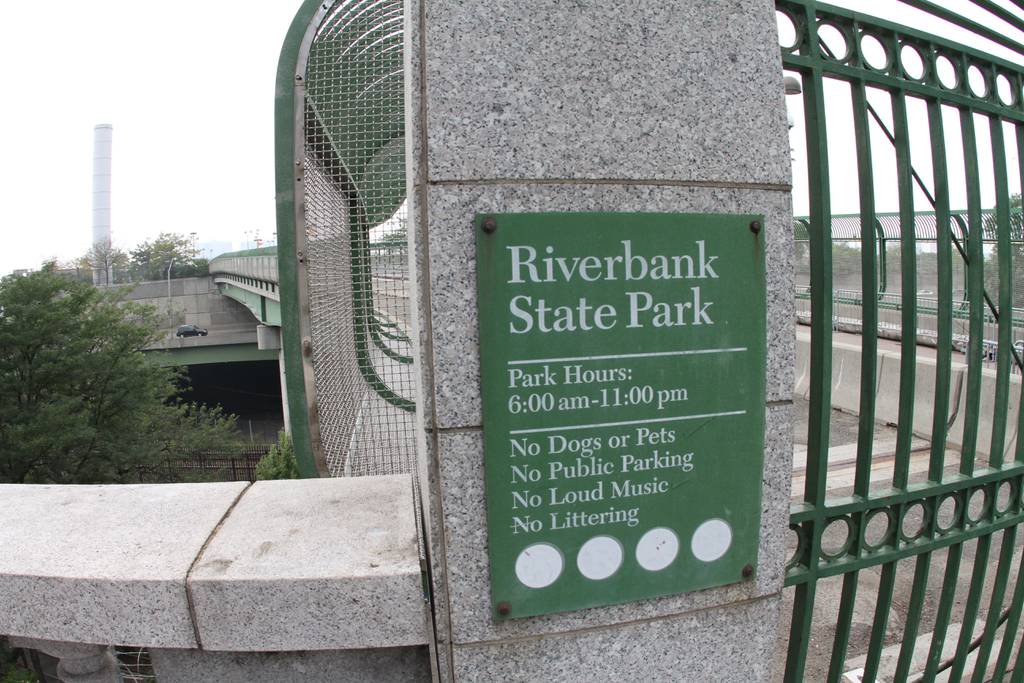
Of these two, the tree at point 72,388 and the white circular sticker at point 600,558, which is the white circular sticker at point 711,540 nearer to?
the white circular sticker at point 600,558

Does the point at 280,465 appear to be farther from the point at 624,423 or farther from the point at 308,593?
the point at 624,423

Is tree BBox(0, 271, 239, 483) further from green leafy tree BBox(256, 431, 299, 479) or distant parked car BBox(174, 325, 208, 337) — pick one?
distant parked car BBox(174, 325, 208, 337)

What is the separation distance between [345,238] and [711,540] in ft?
5.77

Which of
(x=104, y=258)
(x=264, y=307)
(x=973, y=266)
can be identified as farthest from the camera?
(x=104, y=258)

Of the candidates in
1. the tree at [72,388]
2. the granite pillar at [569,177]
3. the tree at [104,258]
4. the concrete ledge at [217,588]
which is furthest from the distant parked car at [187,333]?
the granite pillar at [569,177]

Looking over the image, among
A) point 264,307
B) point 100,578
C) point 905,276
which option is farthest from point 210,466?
point 905,276

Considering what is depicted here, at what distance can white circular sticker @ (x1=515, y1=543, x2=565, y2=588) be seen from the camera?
195 centimetres

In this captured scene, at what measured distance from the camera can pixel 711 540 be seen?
2.07m

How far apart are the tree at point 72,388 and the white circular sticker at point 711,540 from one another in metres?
18.0

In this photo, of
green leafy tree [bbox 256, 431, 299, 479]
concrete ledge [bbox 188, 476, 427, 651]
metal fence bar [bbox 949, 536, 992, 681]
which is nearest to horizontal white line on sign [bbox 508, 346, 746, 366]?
concrete ledge [bbox 188, 476, 427, 651]

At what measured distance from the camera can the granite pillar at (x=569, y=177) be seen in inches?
73.2

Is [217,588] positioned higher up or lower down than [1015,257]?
lower down

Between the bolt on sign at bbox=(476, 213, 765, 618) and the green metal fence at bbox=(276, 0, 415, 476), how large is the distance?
85cm

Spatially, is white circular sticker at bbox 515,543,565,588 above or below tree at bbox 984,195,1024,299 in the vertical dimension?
below
